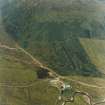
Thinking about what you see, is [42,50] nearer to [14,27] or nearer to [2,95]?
[14,27]

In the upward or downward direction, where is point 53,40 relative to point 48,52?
upward

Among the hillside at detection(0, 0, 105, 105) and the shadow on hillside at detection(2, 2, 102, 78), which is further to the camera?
the shadow on hillside at detection(2, 2, 102, 78)

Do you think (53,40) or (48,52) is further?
(53,40)

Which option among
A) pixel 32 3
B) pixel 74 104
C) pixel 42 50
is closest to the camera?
pixel 74 104

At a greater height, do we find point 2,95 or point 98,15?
point 98,15

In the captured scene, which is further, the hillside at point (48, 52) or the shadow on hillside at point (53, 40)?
the shadow on hillside at point (53, 40)

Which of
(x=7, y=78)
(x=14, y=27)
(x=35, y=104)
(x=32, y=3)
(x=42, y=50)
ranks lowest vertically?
(x=35, y=104)

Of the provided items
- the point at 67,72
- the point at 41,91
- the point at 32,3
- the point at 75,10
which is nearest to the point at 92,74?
the point at 67,72

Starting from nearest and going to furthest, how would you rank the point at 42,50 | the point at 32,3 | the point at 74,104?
1. the point at 74,104
2. the point at 42,50
3. the point at 32,3

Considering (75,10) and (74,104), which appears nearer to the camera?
(74,104)
